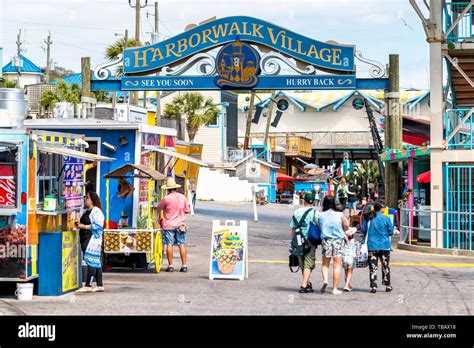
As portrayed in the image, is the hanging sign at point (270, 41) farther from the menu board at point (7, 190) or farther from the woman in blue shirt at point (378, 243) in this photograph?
the menu board at point (7, 190)

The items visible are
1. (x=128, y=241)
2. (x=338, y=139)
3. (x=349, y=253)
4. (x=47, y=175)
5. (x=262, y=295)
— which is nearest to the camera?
(x=262, y=295)

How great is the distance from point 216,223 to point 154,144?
3.76m

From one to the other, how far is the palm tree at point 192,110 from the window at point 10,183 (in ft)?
160

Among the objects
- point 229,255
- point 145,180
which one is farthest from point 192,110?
point 229,255

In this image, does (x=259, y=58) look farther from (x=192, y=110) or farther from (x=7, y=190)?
(x=192, y=110)

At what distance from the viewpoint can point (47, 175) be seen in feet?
56.5

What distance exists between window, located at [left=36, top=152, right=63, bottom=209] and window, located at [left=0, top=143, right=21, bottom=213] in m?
0.66

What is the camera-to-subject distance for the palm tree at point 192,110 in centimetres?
6462

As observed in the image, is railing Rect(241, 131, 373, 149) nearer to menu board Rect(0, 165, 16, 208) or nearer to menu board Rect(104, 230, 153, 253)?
menu board Rect(104, 230, 153, 253)

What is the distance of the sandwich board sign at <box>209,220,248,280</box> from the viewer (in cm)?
1877

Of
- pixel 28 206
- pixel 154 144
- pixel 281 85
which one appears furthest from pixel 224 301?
pixel 281 85

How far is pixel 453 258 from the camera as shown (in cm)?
2417

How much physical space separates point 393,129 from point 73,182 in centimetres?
1230
